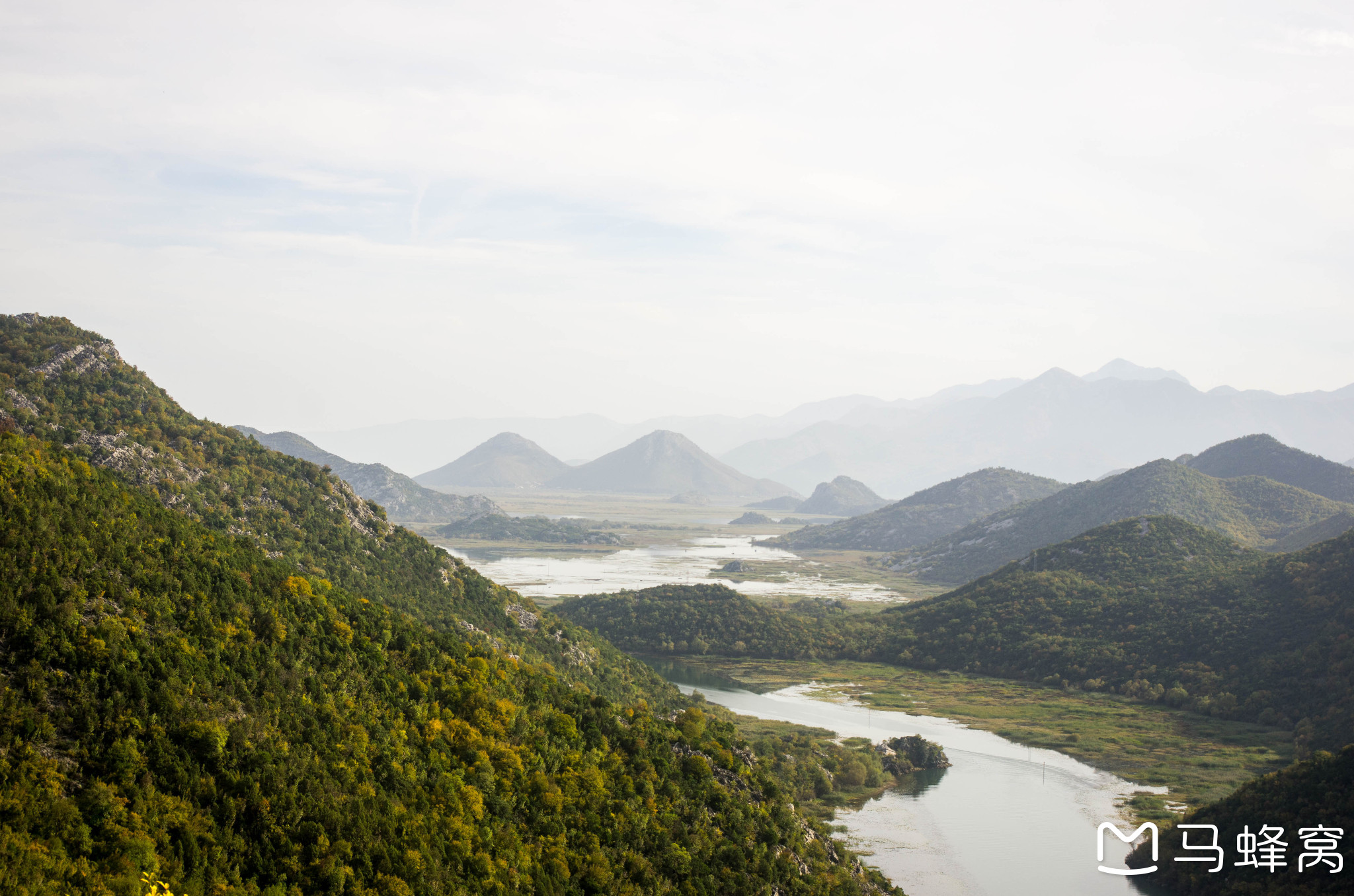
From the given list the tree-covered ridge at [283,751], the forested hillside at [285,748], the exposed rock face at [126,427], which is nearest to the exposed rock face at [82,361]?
the exposed rock face at [126,427]

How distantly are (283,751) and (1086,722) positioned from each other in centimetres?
8332

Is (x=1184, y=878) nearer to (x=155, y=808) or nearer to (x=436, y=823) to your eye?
(x=436, y=823)

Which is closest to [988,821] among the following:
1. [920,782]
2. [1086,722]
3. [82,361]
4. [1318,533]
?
[920,782]

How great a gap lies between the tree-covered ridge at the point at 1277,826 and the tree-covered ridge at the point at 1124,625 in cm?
2657

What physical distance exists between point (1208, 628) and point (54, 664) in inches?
4304

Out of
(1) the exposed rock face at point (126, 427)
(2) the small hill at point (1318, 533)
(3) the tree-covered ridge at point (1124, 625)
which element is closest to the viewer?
(1) the exposed rock face at point (126, 427)

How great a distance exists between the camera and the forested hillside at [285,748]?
20.8 m

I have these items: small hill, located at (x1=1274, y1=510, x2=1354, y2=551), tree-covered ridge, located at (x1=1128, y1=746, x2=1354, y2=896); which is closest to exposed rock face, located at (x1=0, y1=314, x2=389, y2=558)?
tree-covered ridge, located at (x1=1128, y1=746, x2=1354, y2=896)

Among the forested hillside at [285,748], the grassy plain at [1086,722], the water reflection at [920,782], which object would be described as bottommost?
the water reflection at [920,782]

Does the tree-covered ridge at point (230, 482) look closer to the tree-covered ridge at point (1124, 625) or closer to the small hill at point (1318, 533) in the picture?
the tree-covered ridge at point (1124, 625)

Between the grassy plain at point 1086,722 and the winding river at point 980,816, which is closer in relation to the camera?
the winding river at point 980,816

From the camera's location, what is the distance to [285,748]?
1005 inches

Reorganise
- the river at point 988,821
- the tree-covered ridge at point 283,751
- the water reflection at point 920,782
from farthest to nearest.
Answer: the water reflection at point 920,782
the river at point 988,821
the tree-covered ridge at point 283,751

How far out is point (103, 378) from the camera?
6162 centimetres
